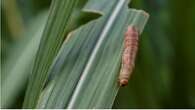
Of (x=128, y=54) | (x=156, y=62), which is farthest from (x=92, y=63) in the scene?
(x=156, y=62)

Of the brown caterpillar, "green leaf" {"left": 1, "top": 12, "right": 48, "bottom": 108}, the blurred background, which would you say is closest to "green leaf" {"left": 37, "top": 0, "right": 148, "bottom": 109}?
the brown caterpillar

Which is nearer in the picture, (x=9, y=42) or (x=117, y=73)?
(x=117, y=73)

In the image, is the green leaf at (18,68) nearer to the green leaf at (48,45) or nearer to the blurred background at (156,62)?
the blurred background at (156,62)

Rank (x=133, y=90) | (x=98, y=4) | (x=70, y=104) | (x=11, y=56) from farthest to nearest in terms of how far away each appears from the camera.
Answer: (x=11, y=56)
(x=133, y=90)
(x=98, y=4)
(x=70, y=104)

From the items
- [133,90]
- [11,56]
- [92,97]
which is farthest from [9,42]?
[92,97]

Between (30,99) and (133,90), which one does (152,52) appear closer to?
(133,90)

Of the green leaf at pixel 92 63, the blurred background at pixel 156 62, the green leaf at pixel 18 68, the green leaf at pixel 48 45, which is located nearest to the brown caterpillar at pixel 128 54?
the green leaf at pixel 92 63

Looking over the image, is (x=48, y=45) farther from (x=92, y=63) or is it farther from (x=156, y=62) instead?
(x=156, y=62)
